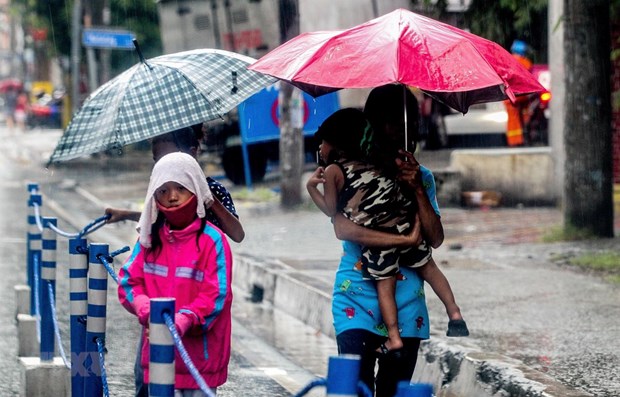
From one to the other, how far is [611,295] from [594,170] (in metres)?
3.13

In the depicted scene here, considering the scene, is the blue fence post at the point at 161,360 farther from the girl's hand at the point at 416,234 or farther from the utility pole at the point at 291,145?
the utility pole at the point at 291,145

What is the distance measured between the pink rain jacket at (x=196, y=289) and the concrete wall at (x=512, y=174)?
12979mm

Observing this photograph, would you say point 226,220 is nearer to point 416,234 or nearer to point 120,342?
point 416,234

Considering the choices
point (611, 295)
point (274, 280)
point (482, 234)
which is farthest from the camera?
point (482, 234)

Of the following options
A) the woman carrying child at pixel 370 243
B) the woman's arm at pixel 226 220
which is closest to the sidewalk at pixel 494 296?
the woman carrying child at pixel 370 243

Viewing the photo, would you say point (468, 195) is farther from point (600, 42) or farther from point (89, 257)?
point (89, 257)

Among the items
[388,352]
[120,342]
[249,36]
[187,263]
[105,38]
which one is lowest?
[120,342]

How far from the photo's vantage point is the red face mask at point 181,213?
4.79 metres

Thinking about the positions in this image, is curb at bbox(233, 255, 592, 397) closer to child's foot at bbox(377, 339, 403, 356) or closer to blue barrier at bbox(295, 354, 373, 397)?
child's foot at bbox(377, 339, 403, 356)

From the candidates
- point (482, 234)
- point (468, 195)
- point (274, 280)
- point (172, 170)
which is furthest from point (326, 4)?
point (172, 170)

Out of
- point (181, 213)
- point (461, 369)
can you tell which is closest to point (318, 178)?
point (181, 213)

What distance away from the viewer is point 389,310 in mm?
5094

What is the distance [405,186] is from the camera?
17.0 ft

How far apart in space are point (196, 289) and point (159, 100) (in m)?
1.39
